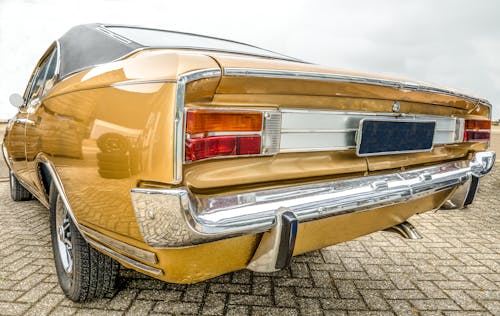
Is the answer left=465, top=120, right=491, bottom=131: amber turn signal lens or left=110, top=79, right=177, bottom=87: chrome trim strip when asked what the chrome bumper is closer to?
left=110, top=79, right=177, bottom=87: chrome trim strip

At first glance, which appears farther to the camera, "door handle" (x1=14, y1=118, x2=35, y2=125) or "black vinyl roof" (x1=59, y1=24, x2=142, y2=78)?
"door handle" (x1=14, y1=118, x2=35, y2=125)

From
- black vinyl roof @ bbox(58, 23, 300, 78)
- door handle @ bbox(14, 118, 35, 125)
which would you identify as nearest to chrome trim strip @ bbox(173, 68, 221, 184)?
black vinyl roof @ bbox(58, 23, 300, 78)

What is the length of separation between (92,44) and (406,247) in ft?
9.16

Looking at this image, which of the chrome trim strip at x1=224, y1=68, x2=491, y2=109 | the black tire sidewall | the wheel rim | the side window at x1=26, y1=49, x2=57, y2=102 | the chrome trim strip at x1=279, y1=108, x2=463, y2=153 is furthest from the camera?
the side window at x1=26, y1=49, x2=57, y2=102

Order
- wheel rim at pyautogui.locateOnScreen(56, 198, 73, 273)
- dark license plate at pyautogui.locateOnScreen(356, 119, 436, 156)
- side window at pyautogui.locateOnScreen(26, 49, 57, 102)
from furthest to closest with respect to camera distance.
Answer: side window at pyautogui.locateOnScreen(26, 49, 57, 102)
wheel rim at pyautogui.locateOnScreen(56, 198, 73, 273)
dark license plate at pyautogui.locateOnScreen(356, 119, 436, 156)

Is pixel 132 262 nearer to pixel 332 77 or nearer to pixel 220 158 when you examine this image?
pixel 220 158

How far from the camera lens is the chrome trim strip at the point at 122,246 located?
1319 millimetres

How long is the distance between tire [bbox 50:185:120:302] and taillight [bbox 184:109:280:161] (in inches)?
38.2

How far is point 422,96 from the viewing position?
1900mm

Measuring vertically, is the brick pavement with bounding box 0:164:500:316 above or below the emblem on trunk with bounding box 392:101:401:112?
below

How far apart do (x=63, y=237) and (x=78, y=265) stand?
1.28 ft

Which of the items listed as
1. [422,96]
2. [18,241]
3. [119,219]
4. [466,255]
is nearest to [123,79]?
[119,219]

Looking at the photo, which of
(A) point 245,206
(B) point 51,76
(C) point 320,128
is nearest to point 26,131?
(B) point 51,76

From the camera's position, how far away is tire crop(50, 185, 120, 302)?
183 centimetres
